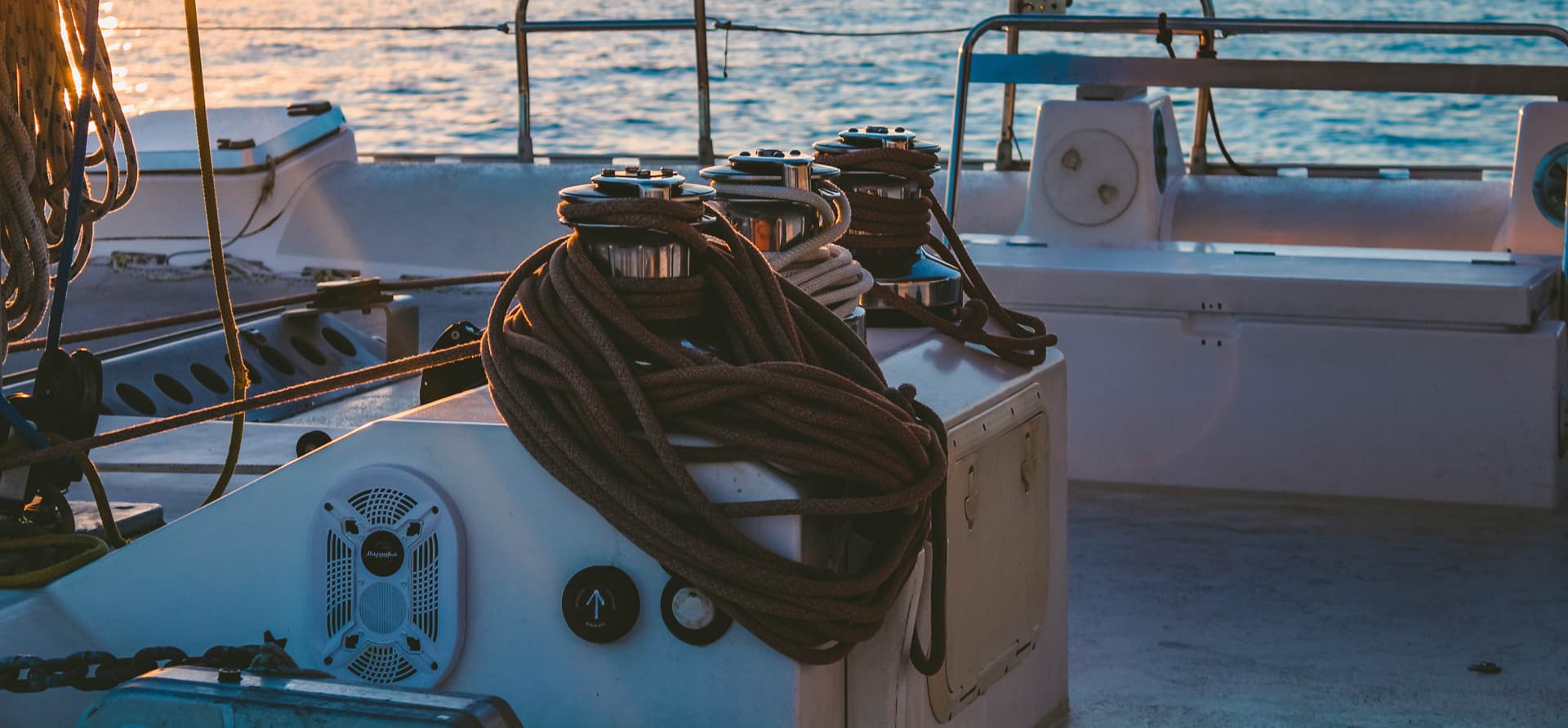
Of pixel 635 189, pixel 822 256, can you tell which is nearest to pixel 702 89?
pixel 822 256

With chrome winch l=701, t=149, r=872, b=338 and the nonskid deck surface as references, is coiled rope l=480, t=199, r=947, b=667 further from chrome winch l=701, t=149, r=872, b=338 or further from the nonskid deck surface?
the nonskid deck surface

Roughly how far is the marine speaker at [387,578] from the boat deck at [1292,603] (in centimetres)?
71

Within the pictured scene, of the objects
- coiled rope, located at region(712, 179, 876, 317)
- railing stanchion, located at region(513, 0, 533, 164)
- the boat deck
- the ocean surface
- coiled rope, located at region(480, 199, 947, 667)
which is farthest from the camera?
the ocean surface

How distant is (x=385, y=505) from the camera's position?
144 centimetres

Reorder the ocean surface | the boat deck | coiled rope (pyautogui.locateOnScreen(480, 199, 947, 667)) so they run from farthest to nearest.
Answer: the ocean surface → the boat deck → coiled rope (pyautogui.locateOnScreen(480, 199, 947, 667))

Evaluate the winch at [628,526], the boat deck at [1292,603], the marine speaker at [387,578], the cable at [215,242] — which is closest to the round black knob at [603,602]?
the winch at [628,526]

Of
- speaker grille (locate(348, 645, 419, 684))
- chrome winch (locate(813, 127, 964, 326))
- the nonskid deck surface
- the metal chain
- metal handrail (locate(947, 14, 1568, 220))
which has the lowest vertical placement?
the nonskid deck surface

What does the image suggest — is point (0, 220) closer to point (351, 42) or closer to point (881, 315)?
point (881, 315)

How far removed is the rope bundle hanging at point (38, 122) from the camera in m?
1.72

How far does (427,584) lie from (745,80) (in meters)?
15.3

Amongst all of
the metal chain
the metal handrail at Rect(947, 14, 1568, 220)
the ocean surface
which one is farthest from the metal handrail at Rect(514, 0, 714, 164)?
the ocean surface

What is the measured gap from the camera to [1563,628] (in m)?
2.58

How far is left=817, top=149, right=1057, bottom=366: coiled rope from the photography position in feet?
5.95

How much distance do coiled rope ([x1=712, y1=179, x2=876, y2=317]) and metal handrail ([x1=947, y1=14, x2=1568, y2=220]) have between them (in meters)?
1.72
